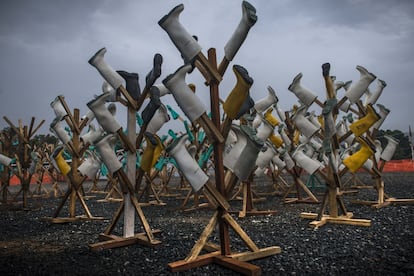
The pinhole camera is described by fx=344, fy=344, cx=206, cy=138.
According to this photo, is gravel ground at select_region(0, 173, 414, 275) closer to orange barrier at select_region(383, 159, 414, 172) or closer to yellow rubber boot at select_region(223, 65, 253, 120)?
yellow rubber boot at select_region(223, 65, 253, 120)

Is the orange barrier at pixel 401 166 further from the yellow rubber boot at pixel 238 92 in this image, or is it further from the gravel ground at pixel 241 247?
the yellow rubber boot at pixel 238 92

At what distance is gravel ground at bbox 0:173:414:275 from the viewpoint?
365 centimetres

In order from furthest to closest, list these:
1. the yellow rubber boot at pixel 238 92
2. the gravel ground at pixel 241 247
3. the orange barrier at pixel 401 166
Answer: the orange barrier at pixel 401 166 < the gravel ground at pixel 241 247 < the yellow rubber boot at pixel 238 92

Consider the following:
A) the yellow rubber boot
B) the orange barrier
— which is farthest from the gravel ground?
the orange barrier

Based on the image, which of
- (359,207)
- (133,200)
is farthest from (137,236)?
(359,207)

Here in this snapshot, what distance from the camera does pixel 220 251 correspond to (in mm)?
3938

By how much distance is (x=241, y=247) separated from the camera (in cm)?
462

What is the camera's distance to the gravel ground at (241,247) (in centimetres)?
365

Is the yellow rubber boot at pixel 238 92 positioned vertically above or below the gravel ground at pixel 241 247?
above

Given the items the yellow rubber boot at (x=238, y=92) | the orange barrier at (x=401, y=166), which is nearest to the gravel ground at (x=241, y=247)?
the yellow rubber boot at (x=238, y=92)

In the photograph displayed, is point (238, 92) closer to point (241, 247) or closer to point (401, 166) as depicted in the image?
point (241, 247)

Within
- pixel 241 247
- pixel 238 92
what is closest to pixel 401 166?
pixel 241 247

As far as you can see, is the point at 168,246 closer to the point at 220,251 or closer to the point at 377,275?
the point at 220,251

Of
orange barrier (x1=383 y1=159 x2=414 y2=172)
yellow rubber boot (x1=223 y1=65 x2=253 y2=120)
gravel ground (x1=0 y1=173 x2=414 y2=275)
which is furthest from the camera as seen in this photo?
orange barrier (x1=383 y1=159 x2=414 y2=172)
